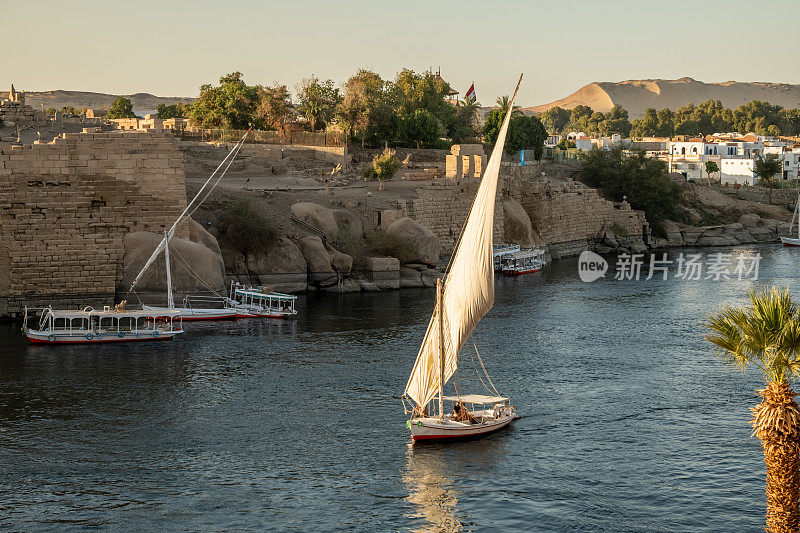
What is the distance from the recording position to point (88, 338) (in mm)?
36969

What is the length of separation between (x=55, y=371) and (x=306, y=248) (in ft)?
64.2

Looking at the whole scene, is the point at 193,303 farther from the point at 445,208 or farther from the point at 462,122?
the point at 462,122

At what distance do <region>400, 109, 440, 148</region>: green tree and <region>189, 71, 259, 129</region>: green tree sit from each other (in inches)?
505

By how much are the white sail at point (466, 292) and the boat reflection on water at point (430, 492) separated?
190 cm

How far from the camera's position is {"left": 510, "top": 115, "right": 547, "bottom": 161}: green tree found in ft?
280

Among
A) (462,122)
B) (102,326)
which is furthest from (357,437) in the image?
(462,122)

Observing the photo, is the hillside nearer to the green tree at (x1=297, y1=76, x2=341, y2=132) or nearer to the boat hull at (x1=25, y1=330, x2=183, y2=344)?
the green tree at (x1=297, y1=76, x2=341, y2=132)

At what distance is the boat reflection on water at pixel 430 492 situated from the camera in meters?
20.8

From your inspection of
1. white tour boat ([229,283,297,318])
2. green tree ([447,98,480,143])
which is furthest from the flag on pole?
white tour boat ([229,283,297,318])

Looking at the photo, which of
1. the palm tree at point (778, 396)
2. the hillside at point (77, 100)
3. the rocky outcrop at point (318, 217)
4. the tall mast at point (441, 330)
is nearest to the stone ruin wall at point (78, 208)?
the rocky outcrop at point (318, 217)

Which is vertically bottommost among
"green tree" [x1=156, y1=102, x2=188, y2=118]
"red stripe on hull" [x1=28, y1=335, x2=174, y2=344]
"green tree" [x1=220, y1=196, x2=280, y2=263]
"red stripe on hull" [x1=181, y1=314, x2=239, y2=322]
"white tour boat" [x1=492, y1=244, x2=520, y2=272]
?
"red stripe on hull" [x1=28, y1=335, x2=174, y2=344]

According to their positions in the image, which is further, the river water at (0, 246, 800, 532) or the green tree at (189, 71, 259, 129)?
the green tree at (189, 71, 259, 129)

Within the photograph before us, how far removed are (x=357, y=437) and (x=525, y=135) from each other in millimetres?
64494

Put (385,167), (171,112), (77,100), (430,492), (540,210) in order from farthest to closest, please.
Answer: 1. (77,100)
2. (171,112)
3. (540,210)
4. (385,167)
5. (430,492)
